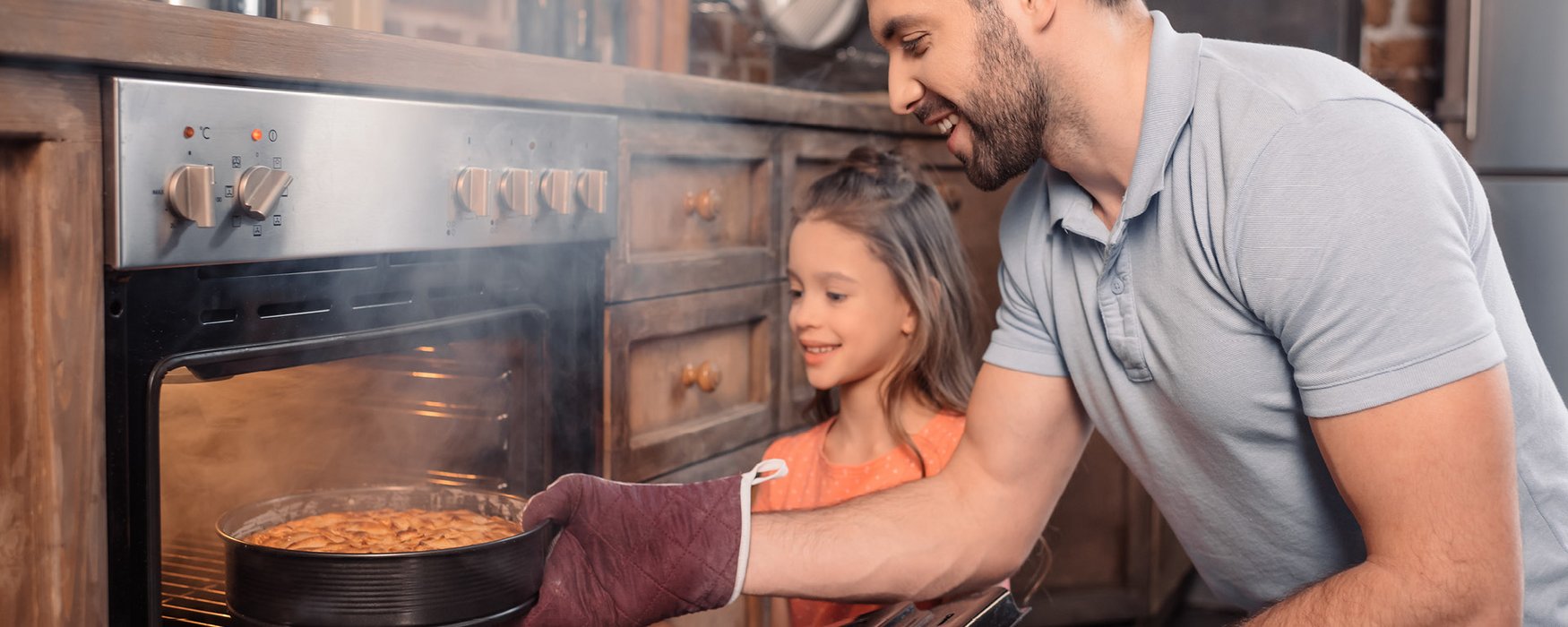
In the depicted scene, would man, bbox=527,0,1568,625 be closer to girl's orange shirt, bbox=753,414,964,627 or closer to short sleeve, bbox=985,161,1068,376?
short sleeve, bbox=985,161,1068,376

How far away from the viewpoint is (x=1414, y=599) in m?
0.94

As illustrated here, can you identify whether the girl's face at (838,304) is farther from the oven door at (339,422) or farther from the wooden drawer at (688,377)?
the oven door at (339,422)

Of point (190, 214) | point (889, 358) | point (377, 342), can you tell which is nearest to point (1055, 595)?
point (889, 358)

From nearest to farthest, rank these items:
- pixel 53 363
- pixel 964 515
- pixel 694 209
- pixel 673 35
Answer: pixel 53 363
pixel 964 515
pixel 694 209
pixel 673 35

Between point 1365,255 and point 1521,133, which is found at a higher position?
point 1521,133

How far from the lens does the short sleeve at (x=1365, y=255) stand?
90 cm

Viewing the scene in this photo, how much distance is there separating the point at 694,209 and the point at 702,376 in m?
0.21

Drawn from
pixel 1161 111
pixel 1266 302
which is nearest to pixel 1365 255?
pixel 1266 302

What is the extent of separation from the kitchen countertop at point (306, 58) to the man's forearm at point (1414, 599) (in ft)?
2.69

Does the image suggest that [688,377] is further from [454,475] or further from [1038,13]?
[1038,13]

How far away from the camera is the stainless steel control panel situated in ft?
2.84

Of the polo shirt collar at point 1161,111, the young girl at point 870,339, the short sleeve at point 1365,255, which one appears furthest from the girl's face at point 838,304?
the short sleeve at point 1365,255

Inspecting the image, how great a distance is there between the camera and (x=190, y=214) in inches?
34.7

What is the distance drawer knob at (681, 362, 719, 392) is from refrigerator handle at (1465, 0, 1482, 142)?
4.35 ft
